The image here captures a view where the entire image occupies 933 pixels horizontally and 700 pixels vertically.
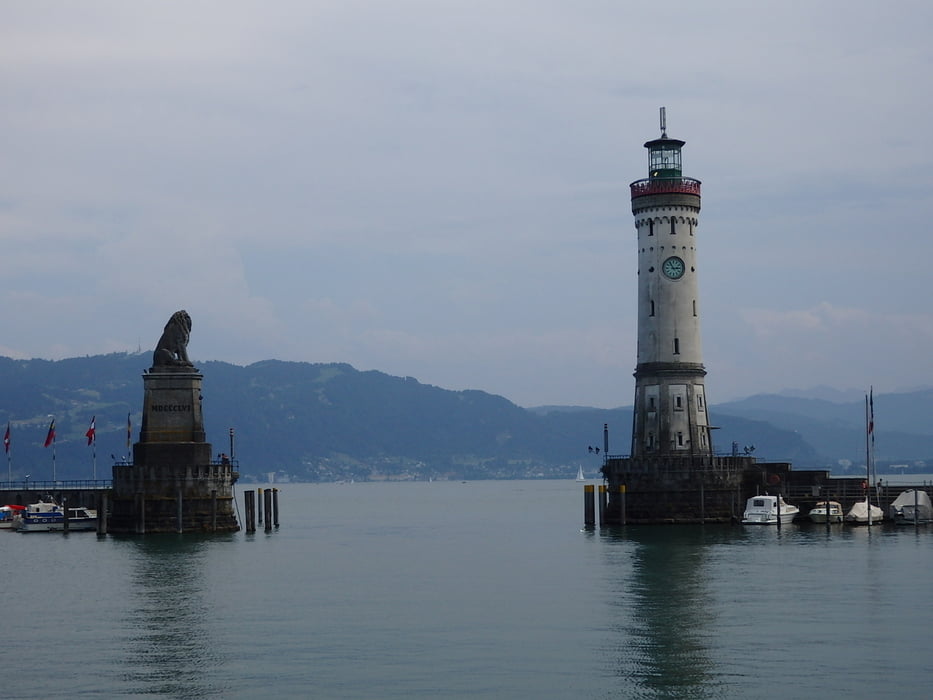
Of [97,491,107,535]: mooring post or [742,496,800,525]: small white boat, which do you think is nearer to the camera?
[97,491,107,535]: mooring post

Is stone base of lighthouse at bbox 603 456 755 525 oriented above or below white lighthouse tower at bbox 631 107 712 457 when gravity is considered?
below

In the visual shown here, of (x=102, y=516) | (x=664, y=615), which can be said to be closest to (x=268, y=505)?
(x=102, y=516)

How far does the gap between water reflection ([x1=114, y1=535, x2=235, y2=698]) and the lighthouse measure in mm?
33245

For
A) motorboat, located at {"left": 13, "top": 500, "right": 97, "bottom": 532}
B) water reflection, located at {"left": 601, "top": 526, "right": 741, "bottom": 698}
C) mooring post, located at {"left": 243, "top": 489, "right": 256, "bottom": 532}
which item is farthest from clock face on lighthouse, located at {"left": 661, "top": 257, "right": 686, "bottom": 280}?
motorboat, located at {"left": 13, "top": 500, "right": 97, "bottom": 532}

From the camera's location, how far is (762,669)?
152 feet

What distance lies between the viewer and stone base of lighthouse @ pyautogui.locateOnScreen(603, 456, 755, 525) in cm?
9938

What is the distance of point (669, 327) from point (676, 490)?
1195cm

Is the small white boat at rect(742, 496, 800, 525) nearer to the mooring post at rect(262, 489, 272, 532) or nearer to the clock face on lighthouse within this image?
the clock face on lighthouse

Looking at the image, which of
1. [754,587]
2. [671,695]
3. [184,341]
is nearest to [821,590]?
[754,587]

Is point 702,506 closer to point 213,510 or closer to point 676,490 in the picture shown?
point 676,490

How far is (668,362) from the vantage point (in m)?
102

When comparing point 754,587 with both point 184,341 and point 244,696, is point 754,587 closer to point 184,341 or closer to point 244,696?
point 244,696

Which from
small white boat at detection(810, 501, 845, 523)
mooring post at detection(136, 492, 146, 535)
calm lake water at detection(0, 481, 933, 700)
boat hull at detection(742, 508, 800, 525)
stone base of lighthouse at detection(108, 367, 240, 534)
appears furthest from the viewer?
small white boat at detection(810, 501, 845, 523)

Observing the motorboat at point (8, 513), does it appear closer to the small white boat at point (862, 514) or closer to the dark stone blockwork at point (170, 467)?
the dark stone blockwork at point (170, 467)
